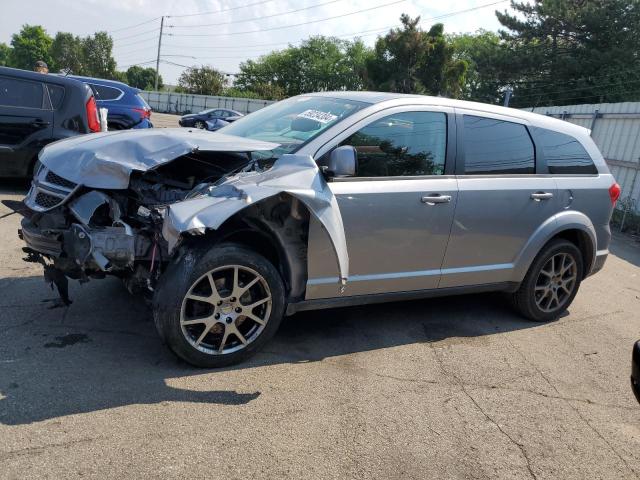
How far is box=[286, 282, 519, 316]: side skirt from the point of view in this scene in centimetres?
397

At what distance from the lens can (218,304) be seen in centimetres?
360

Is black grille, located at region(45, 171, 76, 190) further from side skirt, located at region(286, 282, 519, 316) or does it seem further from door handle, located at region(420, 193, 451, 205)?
door handle, located at region(420, 193, 451, 205)

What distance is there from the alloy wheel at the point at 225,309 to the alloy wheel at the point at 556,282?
2791 millimetres


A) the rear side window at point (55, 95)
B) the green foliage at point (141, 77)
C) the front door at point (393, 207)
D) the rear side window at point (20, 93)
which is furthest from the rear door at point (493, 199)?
the green foliage at point (141, 77)

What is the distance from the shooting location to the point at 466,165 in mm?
4516

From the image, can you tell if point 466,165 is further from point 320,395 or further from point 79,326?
point 79,326

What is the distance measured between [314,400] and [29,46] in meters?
110

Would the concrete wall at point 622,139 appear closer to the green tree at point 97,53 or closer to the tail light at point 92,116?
the tail light at point 92,116

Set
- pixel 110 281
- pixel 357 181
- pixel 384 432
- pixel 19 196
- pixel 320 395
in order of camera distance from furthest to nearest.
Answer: pixel 19 196, pixel 110 281, pixel 357 181, pixel 320 395, pixel 384 432

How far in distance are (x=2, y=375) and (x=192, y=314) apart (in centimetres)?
113

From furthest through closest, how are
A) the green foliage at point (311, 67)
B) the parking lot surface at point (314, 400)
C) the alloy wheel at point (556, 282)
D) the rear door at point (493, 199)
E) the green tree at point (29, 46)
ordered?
the green tree at point (29, 46) < the green foliage at point (311, 67) < the alloy wheel at point (556, 282) < the rear door at point (493, 199) < the parking lot surface at point (314, 400)

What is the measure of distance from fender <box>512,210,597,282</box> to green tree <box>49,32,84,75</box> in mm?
77288

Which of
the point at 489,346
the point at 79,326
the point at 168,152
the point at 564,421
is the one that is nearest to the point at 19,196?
the point at 79,326

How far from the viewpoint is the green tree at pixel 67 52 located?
73.6 meters
